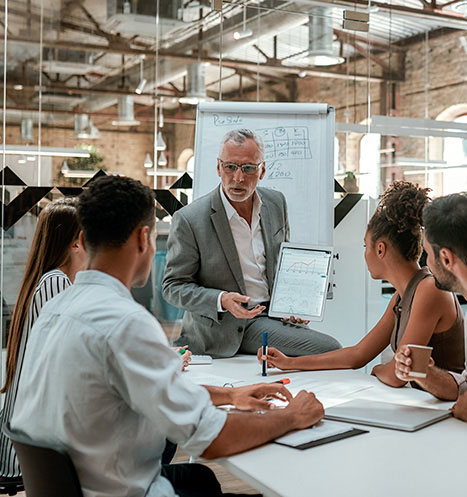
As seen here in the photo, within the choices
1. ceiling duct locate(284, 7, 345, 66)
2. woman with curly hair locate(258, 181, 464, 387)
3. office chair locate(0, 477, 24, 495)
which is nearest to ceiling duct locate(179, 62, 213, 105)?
ceiling duct locate(284, 7, 345, 66)

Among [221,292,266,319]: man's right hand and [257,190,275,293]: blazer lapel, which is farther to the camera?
[257,190,275,293]: blazer lapel

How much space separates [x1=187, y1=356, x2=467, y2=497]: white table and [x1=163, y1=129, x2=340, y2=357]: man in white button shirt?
1166 mm

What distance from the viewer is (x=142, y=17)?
490cm

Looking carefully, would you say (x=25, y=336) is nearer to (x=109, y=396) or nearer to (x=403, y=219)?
(x=109, y=396)

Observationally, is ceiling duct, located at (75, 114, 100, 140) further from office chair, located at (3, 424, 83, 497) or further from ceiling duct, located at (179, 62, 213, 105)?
office chair, located at (3, 424, 83, 497)

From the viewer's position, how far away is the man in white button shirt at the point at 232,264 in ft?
9.79

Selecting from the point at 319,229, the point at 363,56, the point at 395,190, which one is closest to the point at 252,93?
the point at 363,56

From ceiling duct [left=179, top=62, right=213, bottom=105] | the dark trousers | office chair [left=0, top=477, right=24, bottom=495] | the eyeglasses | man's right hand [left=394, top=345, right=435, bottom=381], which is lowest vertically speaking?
office chair [left=0, top=477, right=24, bottom=495]

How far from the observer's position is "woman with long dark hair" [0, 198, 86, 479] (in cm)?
240

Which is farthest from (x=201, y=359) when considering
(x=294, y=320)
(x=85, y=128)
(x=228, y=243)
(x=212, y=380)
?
(x=85, y=128)

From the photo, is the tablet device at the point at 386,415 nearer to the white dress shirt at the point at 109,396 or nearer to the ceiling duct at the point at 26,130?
the white dress shirt at the point at 109,396

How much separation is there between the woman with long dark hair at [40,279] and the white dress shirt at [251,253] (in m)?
0.88

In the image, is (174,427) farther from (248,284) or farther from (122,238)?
(248,284)

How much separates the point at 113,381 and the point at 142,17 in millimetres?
3968
